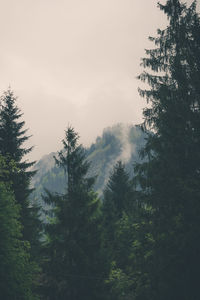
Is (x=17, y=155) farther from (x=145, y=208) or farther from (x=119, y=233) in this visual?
(x=119, y=233)

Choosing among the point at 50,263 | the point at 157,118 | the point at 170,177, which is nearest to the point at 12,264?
the point at 50,263

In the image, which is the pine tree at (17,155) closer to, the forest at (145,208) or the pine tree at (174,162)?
the forest at (145,208)

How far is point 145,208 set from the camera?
12.2m

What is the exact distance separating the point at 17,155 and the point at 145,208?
9183mm

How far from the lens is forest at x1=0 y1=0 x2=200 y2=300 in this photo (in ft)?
29.5

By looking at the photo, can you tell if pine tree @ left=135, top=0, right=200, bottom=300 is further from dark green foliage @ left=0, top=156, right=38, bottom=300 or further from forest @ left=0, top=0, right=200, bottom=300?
dark green foliage @ left=0, top=156, right=38, bottom=300

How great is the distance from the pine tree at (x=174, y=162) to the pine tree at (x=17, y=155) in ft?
27.1

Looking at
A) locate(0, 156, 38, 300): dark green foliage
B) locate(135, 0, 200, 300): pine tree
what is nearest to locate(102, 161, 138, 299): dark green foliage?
locate(135, 0, 200, 300): pine tree

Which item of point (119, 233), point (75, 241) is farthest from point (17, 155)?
point (119, 233)

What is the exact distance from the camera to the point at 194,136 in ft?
32.8

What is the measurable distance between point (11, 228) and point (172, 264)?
7.04 m

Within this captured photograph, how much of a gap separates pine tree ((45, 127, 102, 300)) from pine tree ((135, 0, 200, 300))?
527 cm

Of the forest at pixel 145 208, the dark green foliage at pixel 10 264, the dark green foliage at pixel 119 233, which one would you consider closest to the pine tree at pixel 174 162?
the forest at pixel 145 208

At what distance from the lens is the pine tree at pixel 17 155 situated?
15.4 m
